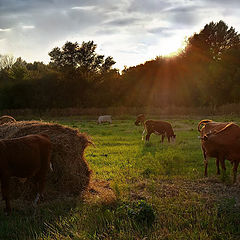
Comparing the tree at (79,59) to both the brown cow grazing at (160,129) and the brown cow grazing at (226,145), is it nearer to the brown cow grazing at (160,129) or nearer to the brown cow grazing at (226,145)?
the brown cow grazing at (160,129)

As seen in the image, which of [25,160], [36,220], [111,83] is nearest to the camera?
[36,220]

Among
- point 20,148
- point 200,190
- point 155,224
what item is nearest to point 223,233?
point 155,224

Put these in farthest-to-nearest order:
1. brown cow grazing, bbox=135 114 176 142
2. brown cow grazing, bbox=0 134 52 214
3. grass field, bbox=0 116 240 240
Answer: brown cow grazing, bbox=135 114 176 142
brown cow grazing, bbox=0 134 52 214
grass field, bbox=0 116 240 240

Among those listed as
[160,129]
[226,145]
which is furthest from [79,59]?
[226,145]

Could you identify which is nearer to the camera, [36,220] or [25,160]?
[36,220]

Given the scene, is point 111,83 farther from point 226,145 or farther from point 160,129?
point 226,145

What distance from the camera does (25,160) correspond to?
6.21m

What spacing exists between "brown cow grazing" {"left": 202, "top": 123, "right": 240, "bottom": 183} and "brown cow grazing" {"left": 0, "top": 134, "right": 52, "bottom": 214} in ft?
15.8

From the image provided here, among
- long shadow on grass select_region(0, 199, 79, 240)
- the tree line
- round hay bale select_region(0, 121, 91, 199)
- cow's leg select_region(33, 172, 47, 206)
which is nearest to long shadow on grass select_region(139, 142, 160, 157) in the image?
round hay bale select_region(0, 121, 91, 199)

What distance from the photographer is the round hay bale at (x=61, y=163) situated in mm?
6902

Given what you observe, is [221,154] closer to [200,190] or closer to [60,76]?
[200,190]

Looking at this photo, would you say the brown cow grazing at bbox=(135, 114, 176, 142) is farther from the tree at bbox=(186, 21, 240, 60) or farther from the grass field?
the tree at bbox=(186, 21, 240, 60)

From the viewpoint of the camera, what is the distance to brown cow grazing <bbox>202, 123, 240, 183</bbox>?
317 inches

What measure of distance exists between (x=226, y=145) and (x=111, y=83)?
43427mm
